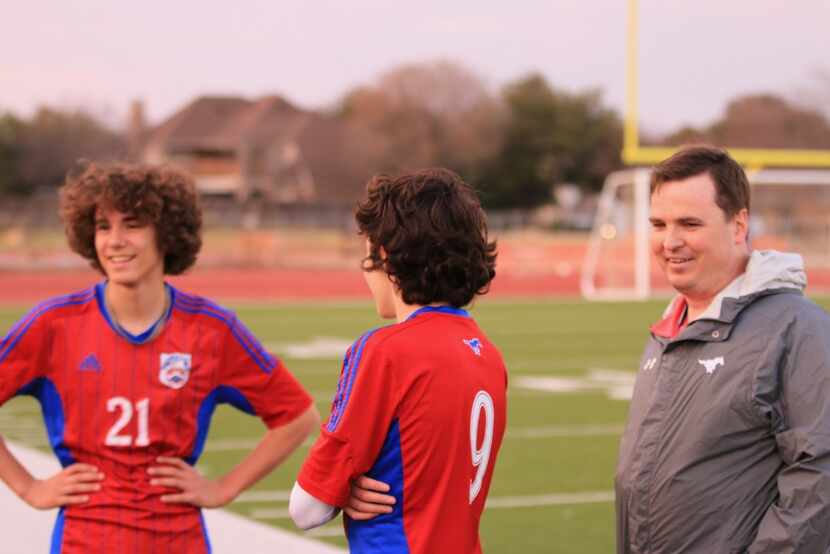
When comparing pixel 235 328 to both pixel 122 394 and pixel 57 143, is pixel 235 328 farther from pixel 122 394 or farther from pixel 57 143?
pixel 57 143

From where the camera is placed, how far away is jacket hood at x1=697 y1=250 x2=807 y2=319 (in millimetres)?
2801

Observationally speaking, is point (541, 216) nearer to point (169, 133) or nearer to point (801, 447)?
point (169, 133)

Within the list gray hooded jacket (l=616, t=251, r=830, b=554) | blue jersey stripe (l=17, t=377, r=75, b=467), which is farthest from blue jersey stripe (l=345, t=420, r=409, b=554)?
blue jersey stripe (l=17, t=377, r=75, b=467)

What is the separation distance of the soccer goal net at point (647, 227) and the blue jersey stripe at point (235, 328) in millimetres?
20309

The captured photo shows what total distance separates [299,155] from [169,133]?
7.13m

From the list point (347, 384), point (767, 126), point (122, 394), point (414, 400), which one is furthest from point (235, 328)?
point (767, 126)

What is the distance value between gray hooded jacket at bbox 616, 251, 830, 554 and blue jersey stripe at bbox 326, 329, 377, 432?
2.73ft

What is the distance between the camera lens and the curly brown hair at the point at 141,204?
3205 millimetres

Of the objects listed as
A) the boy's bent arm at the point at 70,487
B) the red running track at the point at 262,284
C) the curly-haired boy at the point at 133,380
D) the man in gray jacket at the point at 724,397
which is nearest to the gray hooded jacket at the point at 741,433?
the man in gray jacket at the point at 724,397

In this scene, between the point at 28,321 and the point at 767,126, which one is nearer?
the point at 28,321

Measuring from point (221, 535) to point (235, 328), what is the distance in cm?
260

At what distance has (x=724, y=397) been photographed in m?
2.71

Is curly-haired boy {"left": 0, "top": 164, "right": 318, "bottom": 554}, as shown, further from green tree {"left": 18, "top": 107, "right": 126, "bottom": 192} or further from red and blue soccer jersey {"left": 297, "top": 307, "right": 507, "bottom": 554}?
green tree {"left": 18, "top": 107, "right": 126, "bottom": 192}

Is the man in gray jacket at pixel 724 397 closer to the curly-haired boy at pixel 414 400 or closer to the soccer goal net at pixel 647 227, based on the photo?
the curly-haired boy at pixel 414 400
